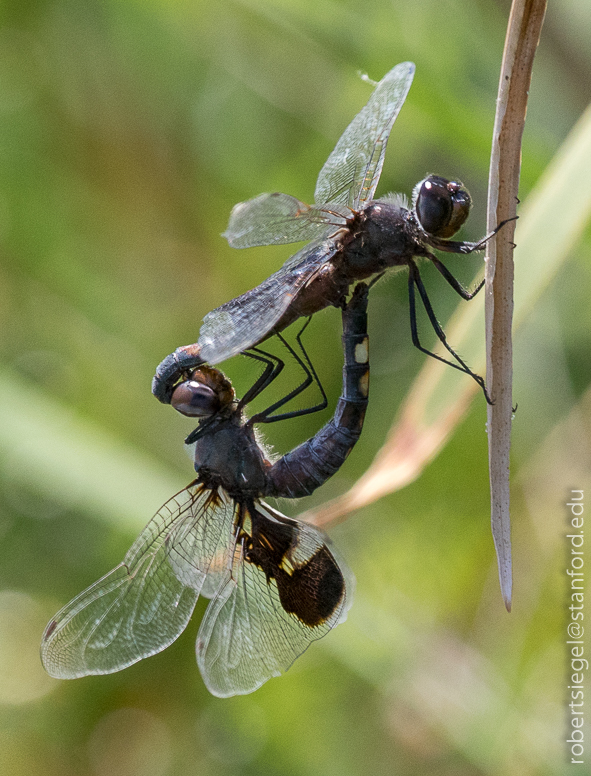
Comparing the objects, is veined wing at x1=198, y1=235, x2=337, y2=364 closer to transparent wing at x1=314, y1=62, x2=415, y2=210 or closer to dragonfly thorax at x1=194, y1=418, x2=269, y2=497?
transparent wing at x1=314, y1=62, x2=415, y2=210

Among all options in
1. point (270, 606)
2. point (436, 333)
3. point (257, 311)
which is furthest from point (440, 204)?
point (270, 606)

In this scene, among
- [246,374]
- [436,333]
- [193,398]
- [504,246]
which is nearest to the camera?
[504,246]

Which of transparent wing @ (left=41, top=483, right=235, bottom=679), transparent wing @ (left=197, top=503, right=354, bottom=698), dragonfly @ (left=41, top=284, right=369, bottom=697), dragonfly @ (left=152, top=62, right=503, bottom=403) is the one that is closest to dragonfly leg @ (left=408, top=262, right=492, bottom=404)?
dragonfly @ (left=152, top=62, right=503, bottom=403)

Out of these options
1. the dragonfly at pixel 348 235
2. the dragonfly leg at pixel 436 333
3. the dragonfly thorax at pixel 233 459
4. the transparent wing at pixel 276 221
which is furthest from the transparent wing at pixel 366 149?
the dragonfly thorax at pixel 233 459

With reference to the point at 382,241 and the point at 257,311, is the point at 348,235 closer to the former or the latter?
the point at 382,241

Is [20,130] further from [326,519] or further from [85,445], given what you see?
[326,519]

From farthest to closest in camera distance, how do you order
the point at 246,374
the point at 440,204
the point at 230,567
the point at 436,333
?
the point at 246,374
the point at 230,567
the point at 436,333
the point at 440,204
